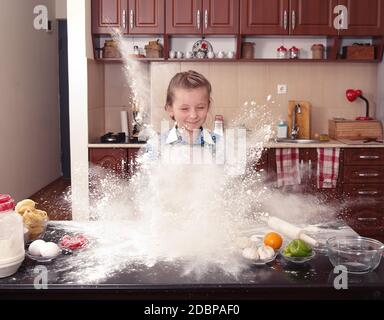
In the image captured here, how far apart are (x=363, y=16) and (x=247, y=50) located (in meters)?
1.02

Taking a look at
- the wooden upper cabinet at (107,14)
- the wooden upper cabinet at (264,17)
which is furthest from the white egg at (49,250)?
the wooden upper cabinet at (264,17)

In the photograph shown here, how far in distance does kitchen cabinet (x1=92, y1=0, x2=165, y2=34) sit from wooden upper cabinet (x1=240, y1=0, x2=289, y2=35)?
0.71m

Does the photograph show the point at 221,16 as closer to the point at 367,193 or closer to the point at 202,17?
the point at 202,17

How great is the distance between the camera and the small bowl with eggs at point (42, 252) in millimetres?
1734

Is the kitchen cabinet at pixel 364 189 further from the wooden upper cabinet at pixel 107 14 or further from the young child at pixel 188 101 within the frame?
the wooden upper cabinet at pixel 107 14

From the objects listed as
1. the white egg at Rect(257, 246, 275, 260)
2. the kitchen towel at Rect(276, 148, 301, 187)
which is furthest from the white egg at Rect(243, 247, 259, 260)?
the kitchen towel at Rect(276, 148, 301, 187)

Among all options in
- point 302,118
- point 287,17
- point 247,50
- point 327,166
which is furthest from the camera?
point 302,118

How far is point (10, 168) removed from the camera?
5480 mm

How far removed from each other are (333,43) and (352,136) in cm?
82

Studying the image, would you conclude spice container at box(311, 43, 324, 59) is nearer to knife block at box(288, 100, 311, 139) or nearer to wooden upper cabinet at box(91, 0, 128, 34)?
A: knife block at box(288, 100, 311, 139)

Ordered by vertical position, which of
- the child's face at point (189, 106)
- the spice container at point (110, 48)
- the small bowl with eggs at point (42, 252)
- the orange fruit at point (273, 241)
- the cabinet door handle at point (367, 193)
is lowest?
the cabinet door handle at point (367, 193)

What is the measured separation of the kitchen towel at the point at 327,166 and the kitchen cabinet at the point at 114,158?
4.96 ft

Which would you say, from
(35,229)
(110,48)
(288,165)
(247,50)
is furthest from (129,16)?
(35,229)

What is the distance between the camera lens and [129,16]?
4.66 metres
